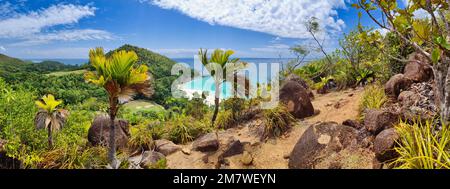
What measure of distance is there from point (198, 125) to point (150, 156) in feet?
9.36

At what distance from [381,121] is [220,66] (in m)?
5.17

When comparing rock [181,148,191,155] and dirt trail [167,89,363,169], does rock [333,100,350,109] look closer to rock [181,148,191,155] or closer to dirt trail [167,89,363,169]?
dirt trail [167,89,363,169]

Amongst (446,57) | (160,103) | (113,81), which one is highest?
(446,57)

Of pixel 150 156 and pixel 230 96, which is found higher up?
pixel 230 96

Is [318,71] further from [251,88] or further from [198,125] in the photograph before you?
[198,125]

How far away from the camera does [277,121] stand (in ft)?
25.4

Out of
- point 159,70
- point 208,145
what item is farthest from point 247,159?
point 159,70

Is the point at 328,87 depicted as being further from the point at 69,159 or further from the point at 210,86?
the point at 69,159

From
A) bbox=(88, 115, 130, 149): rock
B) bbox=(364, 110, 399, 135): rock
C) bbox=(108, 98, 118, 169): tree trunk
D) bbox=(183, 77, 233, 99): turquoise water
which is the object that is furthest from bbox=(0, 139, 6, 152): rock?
bbox=(364, 110, 399, 135): rock

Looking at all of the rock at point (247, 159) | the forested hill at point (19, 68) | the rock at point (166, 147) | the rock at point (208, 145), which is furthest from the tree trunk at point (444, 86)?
the forested hill at point (19, 68)

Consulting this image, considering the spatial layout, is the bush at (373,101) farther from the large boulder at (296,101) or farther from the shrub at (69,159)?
the shrub at (69,159)

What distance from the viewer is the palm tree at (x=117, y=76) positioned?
4.55 metres
